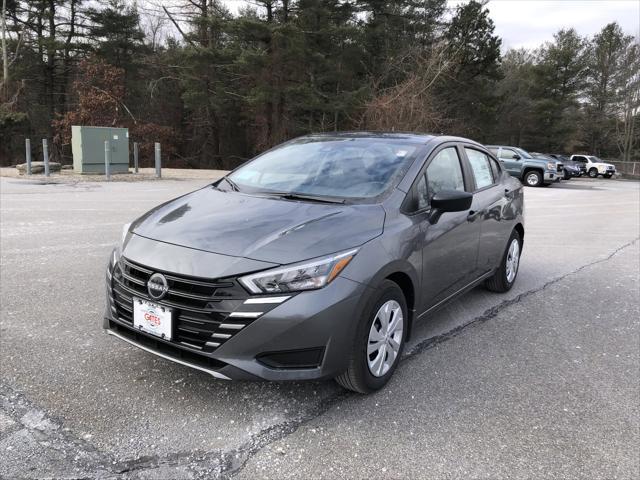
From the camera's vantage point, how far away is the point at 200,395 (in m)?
3.09

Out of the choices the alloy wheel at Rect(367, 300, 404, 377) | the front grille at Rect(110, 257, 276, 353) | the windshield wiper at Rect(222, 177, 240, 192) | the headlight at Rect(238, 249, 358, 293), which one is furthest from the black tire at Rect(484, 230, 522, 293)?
the front grille at Rect(110, 257, 276, 353)

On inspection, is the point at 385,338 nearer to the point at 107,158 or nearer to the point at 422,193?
the point at 422,193

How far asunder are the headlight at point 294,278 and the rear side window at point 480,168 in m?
2.37

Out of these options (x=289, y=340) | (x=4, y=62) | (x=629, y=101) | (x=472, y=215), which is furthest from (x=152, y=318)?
(x=629, y=101)

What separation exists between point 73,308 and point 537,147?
52330 mm

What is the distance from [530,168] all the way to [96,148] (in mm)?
18244

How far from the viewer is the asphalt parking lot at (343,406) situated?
2.53 metres

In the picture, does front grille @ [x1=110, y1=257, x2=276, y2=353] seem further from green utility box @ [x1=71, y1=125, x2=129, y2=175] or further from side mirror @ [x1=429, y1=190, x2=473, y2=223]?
green utility box @ [x1=71, y1=125, x2=129, y2=175]

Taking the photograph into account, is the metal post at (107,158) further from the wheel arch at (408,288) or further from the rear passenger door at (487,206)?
the wheel arch at (408,288)

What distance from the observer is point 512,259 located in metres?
5.55

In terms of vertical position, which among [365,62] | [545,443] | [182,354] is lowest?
[545,443]

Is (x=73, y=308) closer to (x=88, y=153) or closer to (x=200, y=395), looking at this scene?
(x=200, y=395)

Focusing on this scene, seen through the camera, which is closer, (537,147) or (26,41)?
(26,41)

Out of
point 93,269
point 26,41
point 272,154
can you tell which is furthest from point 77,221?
point 26,41
